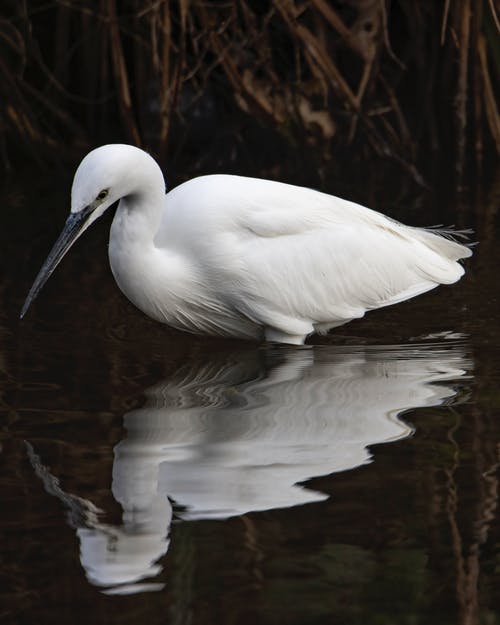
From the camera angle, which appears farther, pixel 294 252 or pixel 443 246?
pixel 443 246

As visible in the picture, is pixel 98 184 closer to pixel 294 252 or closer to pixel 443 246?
pixel 294 252

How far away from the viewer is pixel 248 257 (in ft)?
16.4

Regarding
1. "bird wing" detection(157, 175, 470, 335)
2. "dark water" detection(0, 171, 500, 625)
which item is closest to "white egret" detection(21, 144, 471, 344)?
"bird wing" detection(157, 175, 470, 335)

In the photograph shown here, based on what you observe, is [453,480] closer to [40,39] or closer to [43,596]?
[43,596]

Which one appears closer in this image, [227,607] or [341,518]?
[227,607]

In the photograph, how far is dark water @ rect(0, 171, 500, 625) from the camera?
3.00 meters

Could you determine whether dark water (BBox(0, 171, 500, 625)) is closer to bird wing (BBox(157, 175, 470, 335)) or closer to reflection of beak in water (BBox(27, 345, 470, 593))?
reflection of beak in water (BBox(27, 345, 470, 593))

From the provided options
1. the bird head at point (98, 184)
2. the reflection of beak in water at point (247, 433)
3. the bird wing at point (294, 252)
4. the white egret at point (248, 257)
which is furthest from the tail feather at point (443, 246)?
the bird head at point (98, 184)

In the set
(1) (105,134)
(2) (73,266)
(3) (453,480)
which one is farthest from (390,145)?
(3) (453,480)

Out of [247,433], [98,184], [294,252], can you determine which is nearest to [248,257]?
[294,252]

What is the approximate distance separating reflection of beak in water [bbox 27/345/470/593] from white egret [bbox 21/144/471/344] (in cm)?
21

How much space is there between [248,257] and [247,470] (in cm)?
143

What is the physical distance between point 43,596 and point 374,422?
1.52 metres

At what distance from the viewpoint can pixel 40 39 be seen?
897 cm
